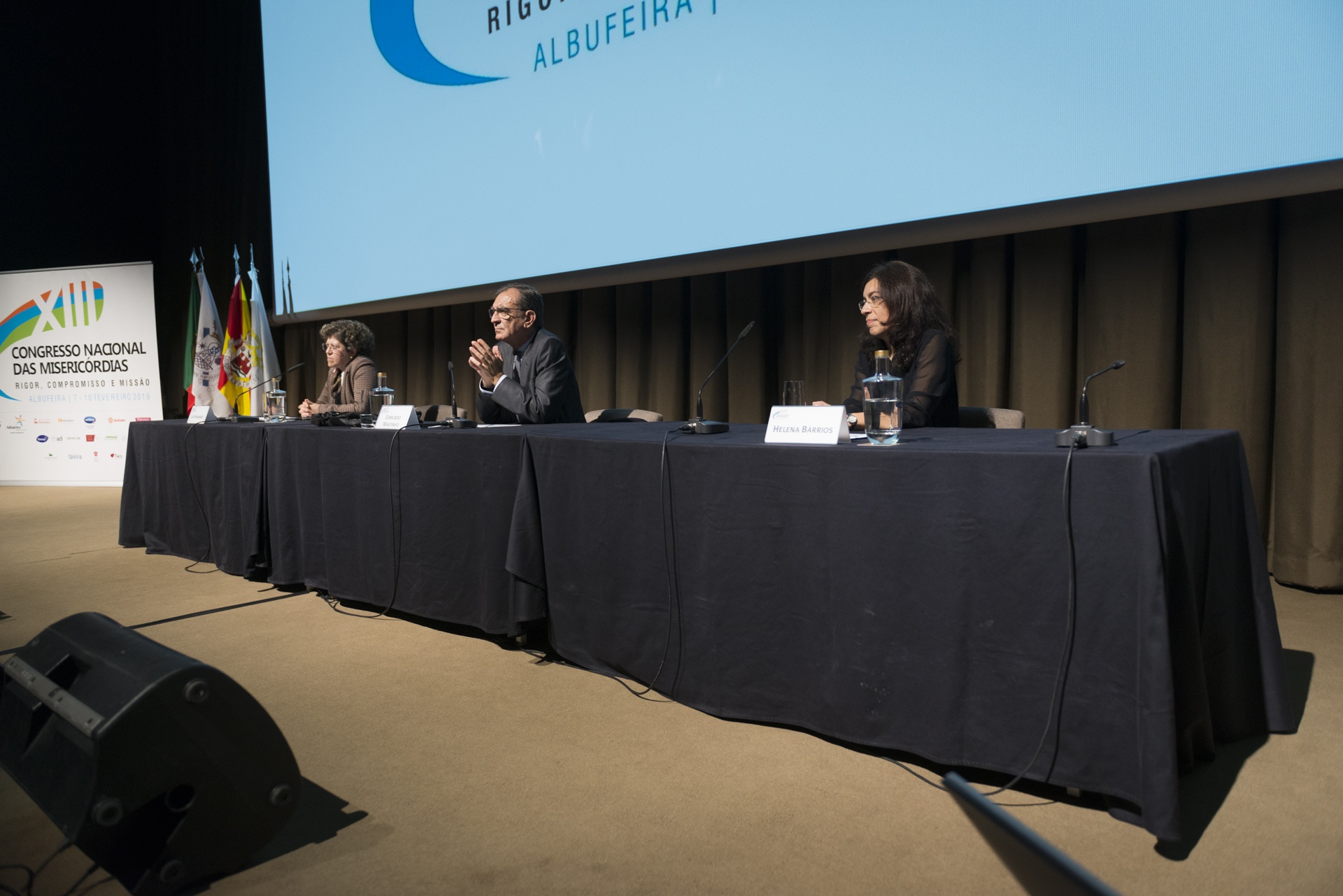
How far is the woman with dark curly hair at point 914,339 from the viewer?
90.4 inches

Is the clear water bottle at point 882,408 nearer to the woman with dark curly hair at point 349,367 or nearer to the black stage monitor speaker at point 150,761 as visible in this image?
the black stage monitor speaker at point 150,761

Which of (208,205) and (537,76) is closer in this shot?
(537,76)

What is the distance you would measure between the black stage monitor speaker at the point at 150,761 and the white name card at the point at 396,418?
4.30ft

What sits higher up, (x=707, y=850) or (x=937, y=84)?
(x=937, y=84)

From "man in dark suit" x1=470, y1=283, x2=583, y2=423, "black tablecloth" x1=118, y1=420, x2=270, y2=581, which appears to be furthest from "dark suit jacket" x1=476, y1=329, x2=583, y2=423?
"black tablecloth" x1=118, y1=420, x2=270, y2=581

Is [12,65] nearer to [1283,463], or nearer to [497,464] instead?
[497,464]

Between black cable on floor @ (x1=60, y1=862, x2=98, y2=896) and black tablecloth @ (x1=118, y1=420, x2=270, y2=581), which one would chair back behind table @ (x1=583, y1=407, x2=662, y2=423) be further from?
black cable on floor @ (x1=60, y1=862, x2=98, y2=896)

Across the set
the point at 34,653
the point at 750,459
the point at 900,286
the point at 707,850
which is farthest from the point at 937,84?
the point at 34,653

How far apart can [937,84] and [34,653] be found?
2950 millimetres

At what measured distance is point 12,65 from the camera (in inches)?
270

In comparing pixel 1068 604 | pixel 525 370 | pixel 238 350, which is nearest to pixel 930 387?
pixel 1068 604

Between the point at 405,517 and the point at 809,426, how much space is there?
1.35 meters

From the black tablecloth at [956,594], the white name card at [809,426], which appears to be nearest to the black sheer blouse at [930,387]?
the black tablecloth at [956,594]

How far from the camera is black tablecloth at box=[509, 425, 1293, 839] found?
4.27 ft
